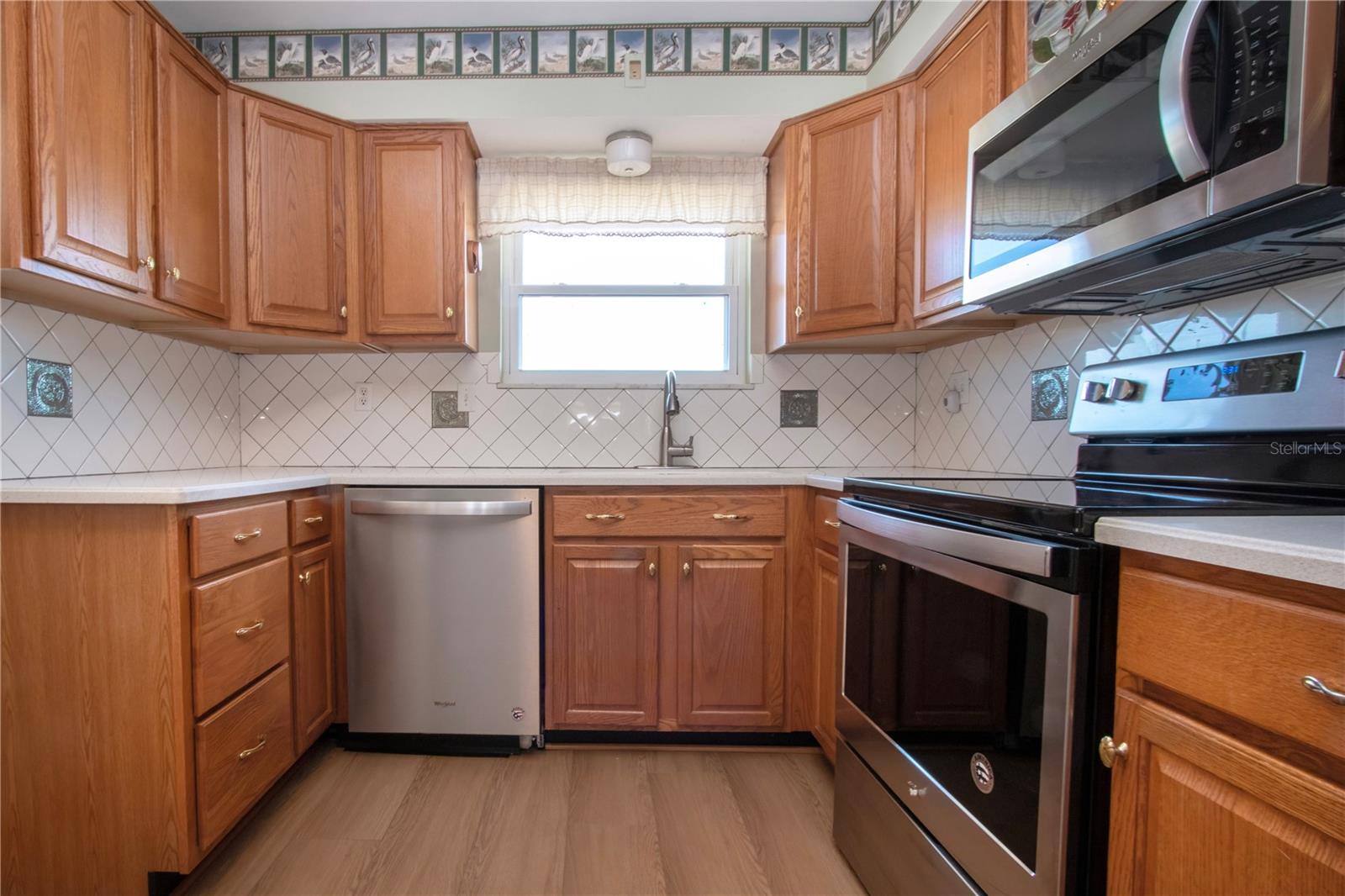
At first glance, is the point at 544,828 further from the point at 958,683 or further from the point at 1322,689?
the point at 1322,689

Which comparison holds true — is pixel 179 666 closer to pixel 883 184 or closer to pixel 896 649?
pixel 896 649

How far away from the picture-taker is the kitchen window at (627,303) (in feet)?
8.38

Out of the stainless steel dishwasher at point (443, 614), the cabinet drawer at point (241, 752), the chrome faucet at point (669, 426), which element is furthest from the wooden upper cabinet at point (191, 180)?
the chrome faucet at point (669, 426)

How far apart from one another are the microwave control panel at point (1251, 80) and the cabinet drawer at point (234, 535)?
77.5 inches

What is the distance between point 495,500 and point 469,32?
68.3 inches

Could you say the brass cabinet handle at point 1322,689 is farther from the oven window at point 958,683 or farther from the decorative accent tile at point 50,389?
the decorative accent tile at point 50,389

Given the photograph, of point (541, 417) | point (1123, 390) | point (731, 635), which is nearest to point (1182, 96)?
point (1123, 390)

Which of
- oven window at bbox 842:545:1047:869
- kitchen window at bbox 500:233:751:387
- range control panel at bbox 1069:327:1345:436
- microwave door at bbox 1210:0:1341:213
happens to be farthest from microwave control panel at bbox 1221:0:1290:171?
kitchen window at bbox 500:233:751:387

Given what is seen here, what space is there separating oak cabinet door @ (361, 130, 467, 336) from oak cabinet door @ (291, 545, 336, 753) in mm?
852

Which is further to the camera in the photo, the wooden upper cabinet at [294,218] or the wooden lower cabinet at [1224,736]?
the wooden upper cabinet at [294,218]

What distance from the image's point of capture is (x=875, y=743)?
1.36 meters

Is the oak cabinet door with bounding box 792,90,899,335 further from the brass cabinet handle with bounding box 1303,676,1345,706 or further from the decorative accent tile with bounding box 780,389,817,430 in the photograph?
the brass cabinet handle with bounding box 1303,676,1345,706

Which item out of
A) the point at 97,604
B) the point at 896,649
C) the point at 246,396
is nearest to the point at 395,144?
the point at 246,396

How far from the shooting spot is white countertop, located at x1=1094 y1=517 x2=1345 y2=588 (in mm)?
582
